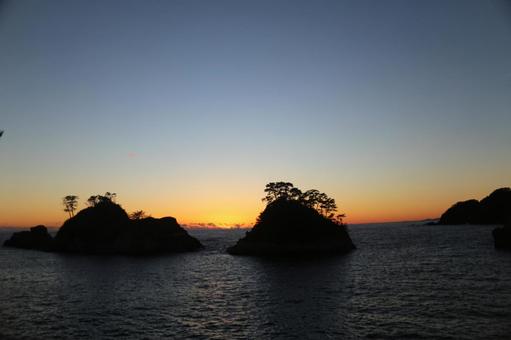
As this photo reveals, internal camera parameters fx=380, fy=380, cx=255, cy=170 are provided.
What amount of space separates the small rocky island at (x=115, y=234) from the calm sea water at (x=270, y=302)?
47.2 m

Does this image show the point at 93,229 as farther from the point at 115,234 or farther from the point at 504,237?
the point at 504,237

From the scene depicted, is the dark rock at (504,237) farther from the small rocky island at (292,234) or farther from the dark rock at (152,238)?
the dark rock at (152,238)

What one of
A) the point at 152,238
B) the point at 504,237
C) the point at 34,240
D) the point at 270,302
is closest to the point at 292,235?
the point at 152,238

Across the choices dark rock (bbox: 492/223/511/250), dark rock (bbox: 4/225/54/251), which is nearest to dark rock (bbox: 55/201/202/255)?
dark rock (bbox: 4/225/54/251)

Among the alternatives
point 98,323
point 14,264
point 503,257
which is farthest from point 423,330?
point 14,264

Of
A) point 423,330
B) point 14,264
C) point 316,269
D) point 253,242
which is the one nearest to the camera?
point 423,330

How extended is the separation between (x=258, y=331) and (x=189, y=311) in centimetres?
1031

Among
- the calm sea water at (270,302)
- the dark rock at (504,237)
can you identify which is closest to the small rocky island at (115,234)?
the calm sea water at (270,302)

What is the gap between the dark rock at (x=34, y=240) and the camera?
141625mm

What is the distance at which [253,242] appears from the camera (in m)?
106

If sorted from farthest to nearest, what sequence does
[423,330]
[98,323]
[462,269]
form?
[462,269]
[98,323]
[423,330]

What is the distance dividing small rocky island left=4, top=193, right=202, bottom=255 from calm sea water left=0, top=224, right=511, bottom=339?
4718cm

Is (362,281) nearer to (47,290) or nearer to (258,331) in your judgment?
(258,331)

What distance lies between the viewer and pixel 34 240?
5797 inches
